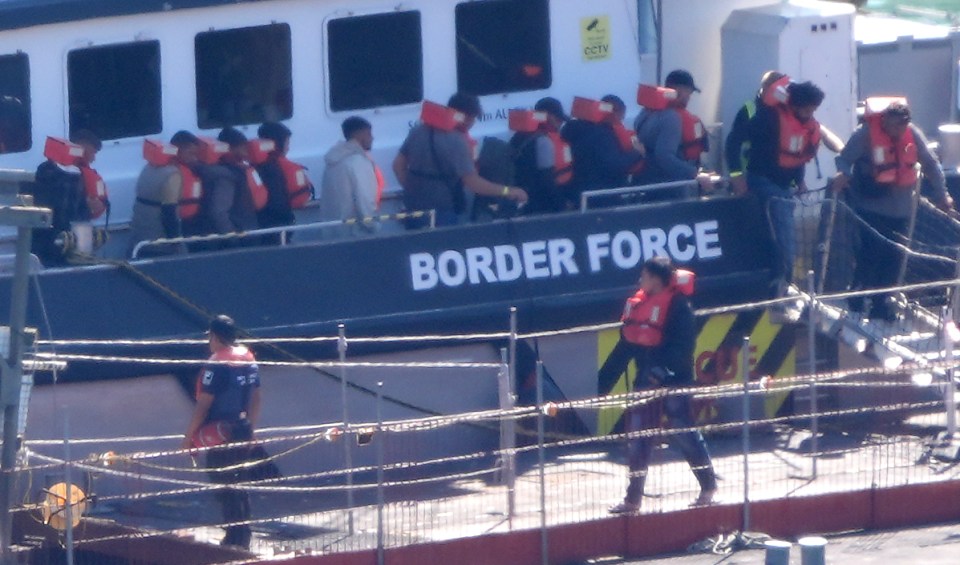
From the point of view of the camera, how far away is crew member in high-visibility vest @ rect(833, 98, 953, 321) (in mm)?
10344

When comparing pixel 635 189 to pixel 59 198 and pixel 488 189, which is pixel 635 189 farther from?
pixel 59 198

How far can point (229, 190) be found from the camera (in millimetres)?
9898

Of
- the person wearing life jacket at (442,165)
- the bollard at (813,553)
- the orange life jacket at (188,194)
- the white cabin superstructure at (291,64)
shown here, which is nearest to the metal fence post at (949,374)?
the person wearing life jacket at (442,165)

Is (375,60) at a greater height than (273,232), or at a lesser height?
greater

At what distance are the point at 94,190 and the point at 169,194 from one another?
1.35 feet

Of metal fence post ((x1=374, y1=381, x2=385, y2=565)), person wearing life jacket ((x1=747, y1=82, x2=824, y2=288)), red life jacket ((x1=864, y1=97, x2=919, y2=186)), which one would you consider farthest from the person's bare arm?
metal fence post ((x1=374, y1=381, x2=385, y2=565))

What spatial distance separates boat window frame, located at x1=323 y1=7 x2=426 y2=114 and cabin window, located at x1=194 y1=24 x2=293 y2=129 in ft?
0.76

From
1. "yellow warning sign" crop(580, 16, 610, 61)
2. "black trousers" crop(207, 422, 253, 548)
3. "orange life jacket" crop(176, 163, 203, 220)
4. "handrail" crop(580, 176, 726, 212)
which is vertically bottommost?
"black trousers" crop(207, 422, 253, 548)

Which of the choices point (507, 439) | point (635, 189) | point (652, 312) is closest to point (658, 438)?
point (652, 312)

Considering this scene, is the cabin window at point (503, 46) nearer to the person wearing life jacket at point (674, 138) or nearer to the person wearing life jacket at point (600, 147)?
the person wearing life jacket at point (600, 147)

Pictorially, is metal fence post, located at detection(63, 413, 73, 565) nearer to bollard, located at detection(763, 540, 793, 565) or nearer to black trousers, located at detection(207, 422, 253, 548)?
black trousers, located at detection(207, 422, 253, 548)

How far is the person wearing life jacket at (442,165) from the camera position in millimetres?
10289

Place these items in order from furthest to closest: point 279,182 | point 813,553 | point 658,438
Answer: point 279,182
point 658,438
point 813,553

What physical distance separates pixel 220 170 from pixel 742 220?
10.8ft
